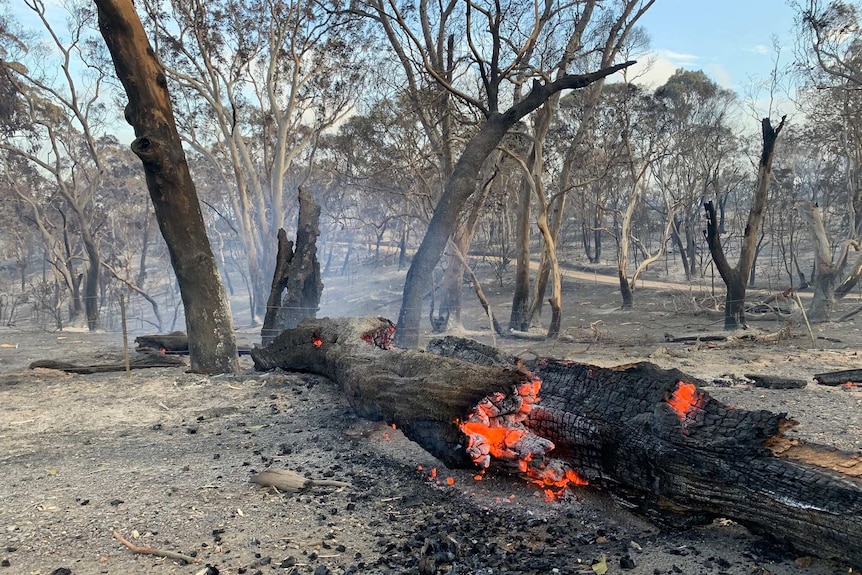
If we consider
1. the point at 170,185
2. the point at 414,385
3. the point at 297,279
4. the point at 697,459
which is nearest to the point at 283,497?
the point at 414,385

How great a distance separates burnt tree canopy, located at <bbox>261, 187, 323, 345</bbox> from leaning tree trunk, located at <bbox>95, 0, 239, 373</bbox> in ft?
8.05

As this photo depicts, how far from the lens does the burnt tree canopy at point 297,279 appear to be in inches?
396

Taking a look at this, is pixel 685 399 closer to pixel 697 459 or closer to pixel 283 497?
pixel 697 459


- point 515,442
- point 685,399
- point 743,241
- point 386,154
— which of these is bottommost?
point 515,442

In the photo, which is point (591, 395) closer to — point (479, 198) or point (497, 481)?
point (497, 481)

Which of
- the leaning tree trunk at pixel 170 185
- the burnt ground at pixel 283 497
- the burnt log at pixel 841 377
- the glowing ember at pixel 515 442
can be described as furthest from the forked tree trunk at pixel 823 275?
the leaning tree trunk at pixel 170 185

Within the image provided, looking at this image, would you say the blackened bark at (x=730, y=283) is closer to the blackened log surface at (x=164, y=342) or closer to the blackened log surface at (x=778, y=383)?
the blackened log surface at (x=778, y=383)

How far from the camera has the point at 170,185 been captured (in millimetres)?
7137

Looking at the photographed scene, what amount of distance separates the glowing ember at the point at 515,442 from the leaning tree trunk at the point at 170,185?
4.89 m

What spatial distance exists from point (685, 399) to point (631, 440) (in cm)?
41

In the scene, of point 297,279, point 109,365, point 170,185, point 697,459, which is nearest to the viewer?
point 697,459

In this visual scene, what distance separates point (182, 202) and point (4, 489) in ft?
14.3

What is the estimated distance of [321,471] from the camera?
154 inches

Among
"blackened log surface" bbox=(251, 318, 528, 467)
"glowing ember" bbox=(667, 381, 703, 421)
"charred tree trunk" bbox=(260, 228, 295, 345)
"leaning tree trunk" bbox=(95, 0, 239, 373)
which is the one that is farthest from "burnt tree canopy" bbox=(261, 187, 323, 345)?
"glowing ember" bbox=(667, 381, 703, 421)
